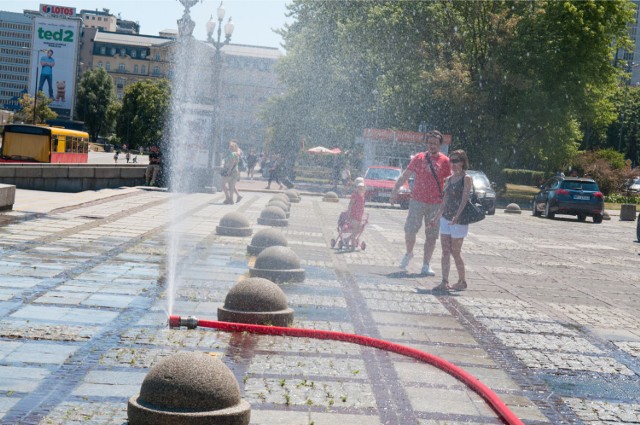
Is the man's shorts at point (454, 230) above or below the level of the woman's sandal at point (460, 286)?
above

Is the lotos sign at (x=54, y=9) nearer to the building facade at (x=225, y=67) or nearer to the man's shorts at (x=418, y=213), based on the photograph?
the building facade at (x=225, y=67)

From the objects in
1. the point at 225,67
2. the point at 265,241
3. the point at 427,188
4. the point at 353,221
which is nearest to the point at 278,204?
the point at 353,221

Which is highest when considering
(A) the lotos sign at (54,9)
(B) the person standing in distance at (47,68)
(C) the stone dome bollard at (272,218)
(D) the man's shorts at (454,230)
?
(A) the lotos sign at (54,9)

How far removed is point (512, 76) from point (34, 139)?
73.1 ft

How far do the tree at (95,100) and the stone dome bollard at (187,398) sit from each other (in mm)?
125947

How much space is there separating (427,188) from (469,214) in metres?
1.44

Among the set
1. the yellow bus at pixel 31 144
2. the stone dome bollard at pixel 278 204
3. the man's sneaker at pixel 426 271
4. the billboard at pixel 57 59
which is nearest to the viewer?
the man's sneaker at pixel 426 271

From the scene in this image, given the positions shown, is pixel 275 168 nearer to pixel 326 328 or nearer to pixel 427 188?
pixel 427 188

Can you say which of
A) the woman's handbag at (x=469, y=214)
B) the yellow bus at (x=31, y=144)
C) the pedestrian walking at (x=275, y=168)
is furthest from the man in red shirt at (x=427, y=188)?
the pedestrian walking at (x=275, y=168)

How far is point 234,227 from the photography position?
53.9 feet

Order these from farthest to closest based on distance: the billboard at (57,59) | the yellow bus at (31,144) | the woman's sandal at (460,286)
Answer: the billboard at (57,59), the yellow bus at (31,144), the woman's sandal at (460,286)

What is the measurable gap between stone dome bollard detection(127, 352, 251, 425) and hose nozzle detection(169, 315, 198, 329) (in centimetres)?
263

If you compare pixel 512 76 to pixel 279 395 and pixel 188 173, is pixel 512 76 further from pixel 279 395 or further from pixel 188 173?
pixel 279 395

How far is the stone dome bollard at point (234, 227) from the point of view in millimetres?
16375
